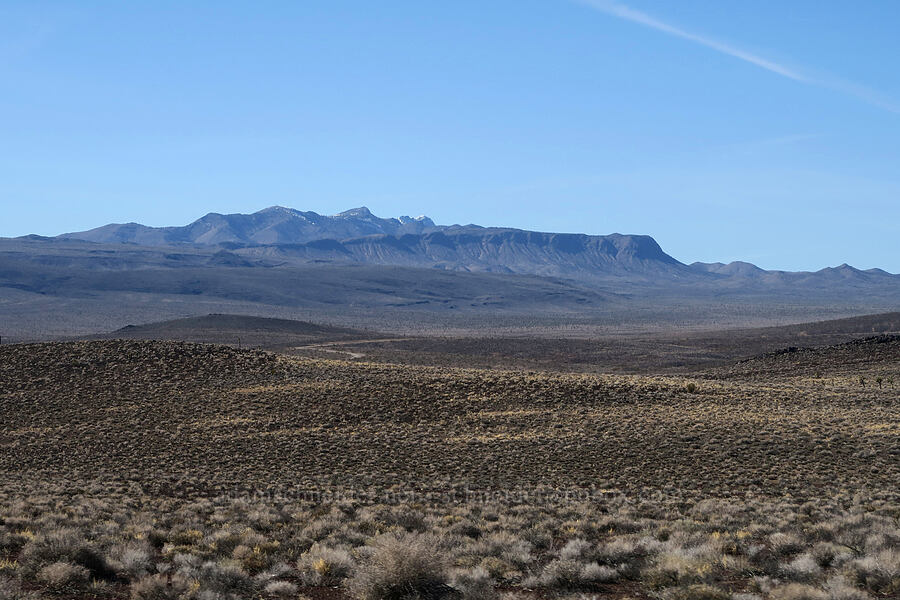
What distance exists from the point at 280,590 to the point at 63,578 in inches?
115

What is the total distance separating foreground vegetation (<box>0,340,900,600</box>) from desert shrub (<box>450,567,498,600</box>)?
0.13ft

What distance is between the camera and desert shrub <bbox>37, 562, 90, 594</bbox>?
1031cm

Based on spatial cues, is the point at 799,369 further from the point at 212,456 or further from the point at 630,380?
the point at 212,456

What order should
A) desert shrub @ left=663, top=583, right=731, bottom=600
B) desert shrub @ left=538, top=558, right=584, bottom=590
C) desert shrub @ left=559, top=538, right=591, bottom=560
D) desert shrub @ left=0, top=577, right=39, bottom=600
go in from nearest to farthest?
desert shrub @ left=663, top=583, right=731, bottom=600 < desert shrub @ left=0, top=577, right=39, bottom=600 < desert shrub @ left=538, top=558, right=584, bottom=590 < desert shrub @ left=559, top=538, right=591, bottom=560

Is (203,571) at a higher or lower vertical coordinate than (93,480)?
higher

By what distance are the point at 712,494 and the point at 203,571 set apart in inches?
557

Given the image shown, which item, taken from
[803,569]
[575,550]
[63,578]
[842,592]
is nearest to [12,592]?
[63,578]

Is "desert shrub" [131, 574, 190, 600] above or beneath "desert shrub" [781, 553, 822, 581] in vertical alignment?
beneath

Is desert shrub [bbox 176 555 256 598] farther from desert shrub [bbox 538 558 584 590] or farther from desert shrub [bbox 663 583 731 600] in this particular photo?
desert shrub [bbox 663 583 731 600]

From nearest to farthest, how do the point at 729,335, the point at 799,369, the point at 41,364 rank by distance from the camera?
the point at 41,364 → the point at 799,369 → the point at 729,335

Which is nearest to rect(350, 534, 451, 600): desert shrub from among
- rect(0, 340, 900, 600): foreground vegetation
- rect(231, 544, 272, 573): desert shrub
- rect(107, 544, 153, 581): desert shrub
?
rect(0, 340, 900, 600): foreground vegetation

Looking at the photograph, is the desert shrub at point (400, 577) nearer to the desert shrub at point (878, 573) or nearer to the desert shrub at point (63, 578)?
the desert shrub at point (63, 578)

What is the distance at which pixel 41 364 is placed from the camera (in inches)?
1797

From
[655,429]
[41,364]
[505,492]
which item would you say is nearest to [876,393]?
[655,429]
